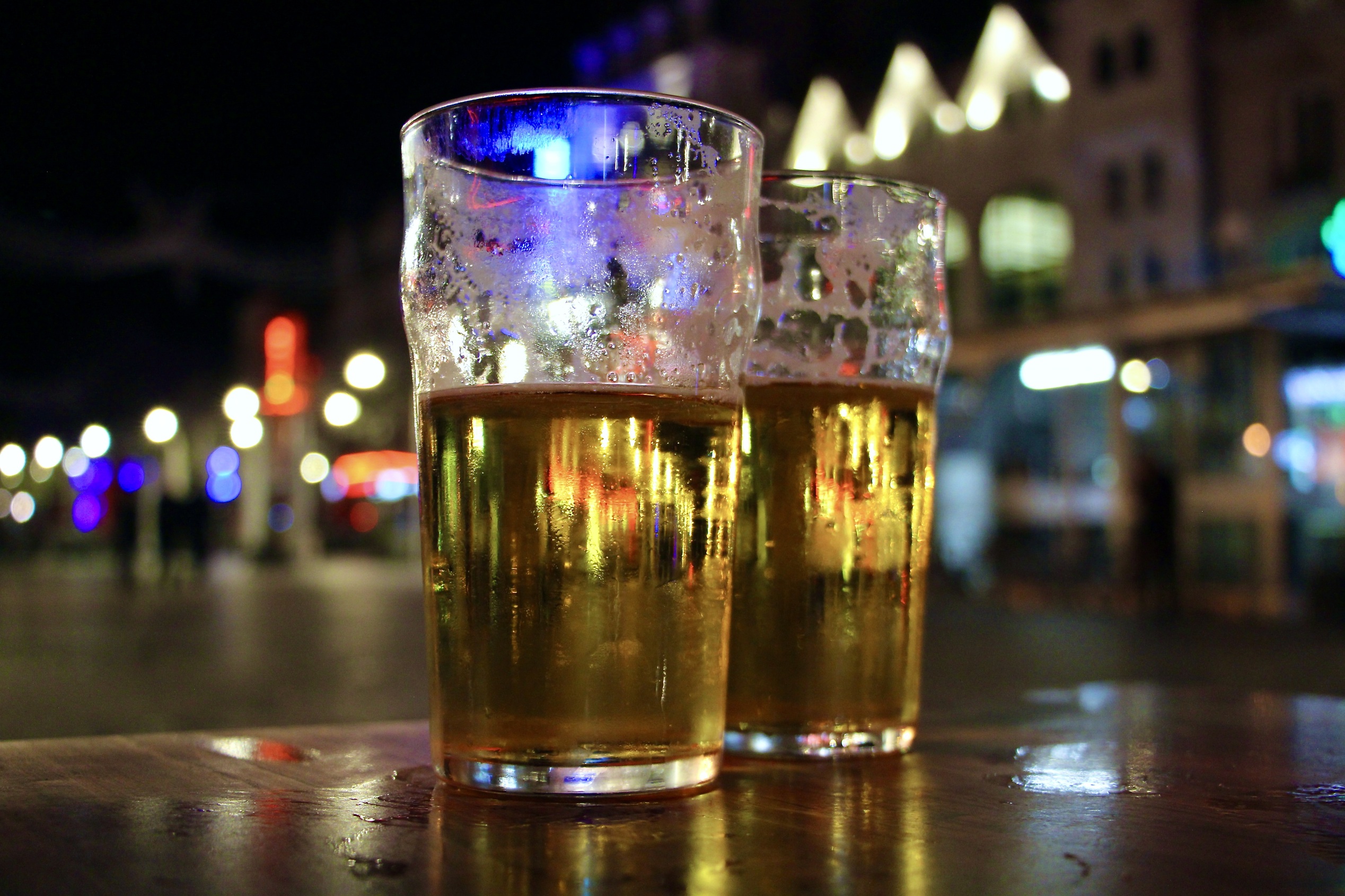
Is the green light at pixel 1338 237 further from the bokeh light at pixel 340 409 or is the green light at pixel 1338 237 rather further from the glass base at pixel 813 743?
the bokeh light at pixel 340 409

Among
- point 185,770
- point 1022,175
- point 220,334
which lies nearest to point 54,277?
point 220,334

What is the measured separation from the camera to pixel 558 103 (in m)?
0.96

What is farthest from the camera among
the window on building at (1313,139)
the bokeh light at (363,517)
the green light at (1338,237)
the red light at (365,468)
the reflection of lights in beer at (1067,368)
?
the red light at (365,468)

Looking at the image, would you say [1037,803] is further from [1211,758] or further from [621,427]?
[621,427]

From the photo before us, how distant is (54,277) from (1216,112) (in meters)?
17.4

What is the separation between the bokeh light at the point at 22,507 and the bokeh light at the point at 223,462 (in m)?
5.07

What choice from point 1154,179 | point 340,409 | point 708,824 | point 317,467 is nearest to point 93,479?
point 317,467

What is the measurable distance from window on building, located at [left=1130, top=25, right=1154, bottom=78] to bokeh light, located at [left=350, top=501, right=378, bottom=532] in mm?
17877

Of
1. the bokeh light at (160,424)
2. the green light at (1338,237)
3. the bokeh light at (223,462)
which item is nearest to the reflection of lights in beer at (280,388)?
the bokeh light at (160,424)

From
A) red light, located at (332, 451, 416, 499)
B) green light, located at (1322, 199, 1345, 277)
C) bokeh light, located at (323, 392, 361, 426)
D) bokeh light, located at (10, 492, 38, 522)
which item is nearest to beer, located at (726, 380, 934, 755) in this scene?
green light, located at (1322, 199, 1345, 277)

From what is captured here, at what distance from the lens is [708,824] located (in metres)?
0.79

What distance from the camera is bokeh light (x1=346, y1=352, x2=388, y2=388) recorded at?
15.7 m

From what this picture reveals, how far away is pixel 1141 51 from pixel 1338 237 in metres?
7.20

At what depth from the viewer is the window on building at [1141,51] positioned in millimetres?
15109
